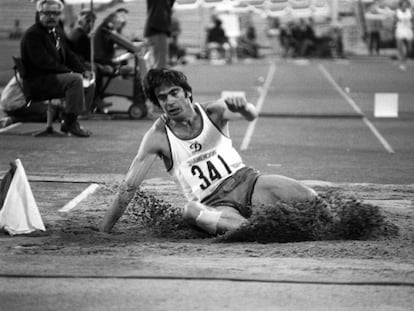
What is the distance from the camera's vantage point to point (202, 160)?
7.12 meters

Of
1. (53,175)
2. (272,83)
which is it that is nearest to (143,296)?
(53,175)

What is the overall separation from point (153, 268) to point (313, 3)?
45170 mm

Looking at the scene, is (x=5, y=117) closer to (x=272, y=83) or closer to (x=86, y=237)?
(x=86, y=237)

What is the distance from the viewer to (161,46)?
58.5 feet

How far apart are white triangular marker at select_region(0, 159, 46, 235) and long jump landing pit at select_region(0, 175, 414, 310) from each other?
8cm

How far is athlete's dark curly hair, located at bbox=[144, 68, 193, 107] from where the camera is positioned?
696 cm

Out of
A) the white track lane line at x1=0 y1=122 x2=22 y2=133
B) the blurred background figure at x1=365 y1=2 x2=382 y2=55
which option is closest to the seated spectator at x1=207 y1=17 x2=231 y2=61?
the blurred background figure at x1=365 y1=2 x2=382 y2=55

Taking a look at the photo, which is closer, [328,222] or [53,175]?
[328,222]

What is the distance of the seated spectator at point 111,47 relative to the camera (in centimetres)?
1596

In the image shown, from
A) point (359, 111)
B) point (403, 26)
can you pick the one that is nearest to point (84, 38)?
point (359, 111)

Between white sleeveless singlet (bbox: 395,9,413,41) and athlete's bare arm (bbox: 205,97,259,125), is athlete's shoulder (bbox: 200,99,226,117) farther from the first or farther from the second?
white sleeveless singlet (bbox: 395,9,413,41)

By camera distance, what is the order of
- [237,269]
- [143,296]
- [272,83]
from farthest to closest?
[272,83], [237,269], [143,296]

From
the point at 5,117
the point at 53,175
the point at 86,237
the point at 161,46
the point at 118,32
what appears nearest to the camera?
the point at 86,237

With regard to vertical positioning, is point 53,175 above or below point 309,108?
above
